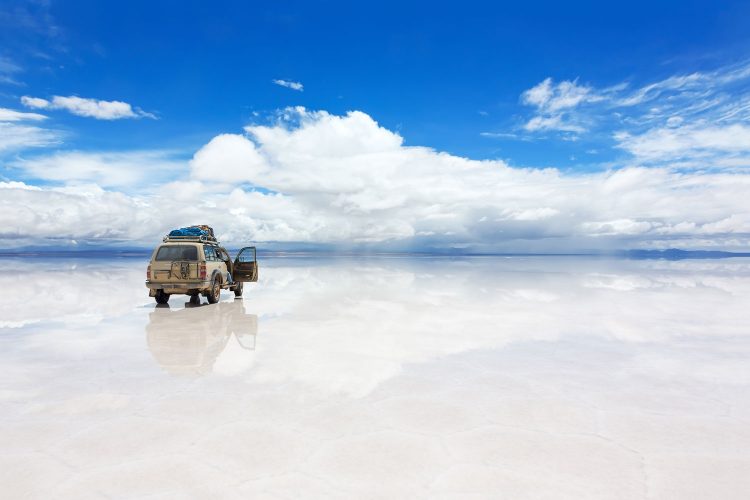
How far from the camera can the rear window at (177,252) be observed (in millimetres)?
15938

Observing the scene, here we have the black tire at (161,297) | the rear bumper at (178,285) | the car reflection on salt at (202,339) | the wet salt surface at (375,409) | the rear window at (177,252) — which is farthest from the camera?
the black tire at (161,297)

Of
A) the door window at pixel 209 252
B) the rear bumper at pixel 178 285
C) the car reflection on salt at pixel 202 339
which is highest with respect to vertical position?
the door window at pixel 209 252

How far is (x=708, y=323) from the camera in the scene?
1251 cm

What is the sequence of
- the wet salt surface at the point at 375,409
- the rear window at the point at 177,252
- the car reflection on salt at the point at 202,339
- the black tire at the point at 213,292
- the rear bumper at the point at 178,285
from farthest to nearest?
the black tire at the point at 213,292, the rear window at the point at 177,252, the rear bumper at the point at 178,285, the car reflection on salt at the point at 202,339, the wet salt surface at the point at 375,409

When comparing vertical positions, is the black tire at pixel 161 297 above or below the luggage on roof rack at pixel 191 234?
below

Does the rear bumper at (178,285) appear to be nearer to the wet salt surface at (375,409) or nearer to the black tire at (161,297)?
the black tire at (161,297)

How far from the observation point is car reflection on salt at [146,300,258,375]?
802cm

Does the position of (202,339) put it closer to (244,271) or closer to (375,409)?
(375,409)

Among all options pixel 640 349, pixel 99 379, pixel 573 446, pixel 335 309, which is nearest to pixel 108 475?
pixel 99 379

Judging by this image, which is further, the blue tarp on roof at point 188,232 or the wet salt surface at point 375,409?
the blue tarp on roof at point 188,232

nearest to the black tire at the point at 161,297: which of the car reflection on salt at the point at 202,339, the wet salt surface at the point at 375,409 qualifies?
the car reflection on salt at the point at 202,339

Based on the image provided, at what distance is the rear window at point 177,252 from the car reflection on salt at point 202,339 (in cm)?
184

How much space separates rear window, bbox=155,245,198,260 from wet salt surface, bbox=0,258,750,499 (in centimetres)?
394

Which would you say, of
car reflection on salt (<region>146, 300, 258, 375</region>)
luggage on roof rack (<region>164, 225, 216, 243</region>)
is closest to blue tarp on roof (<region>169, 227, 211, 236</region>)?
luggage on roof rack (<region>164, 225, 216, 243</region>)
